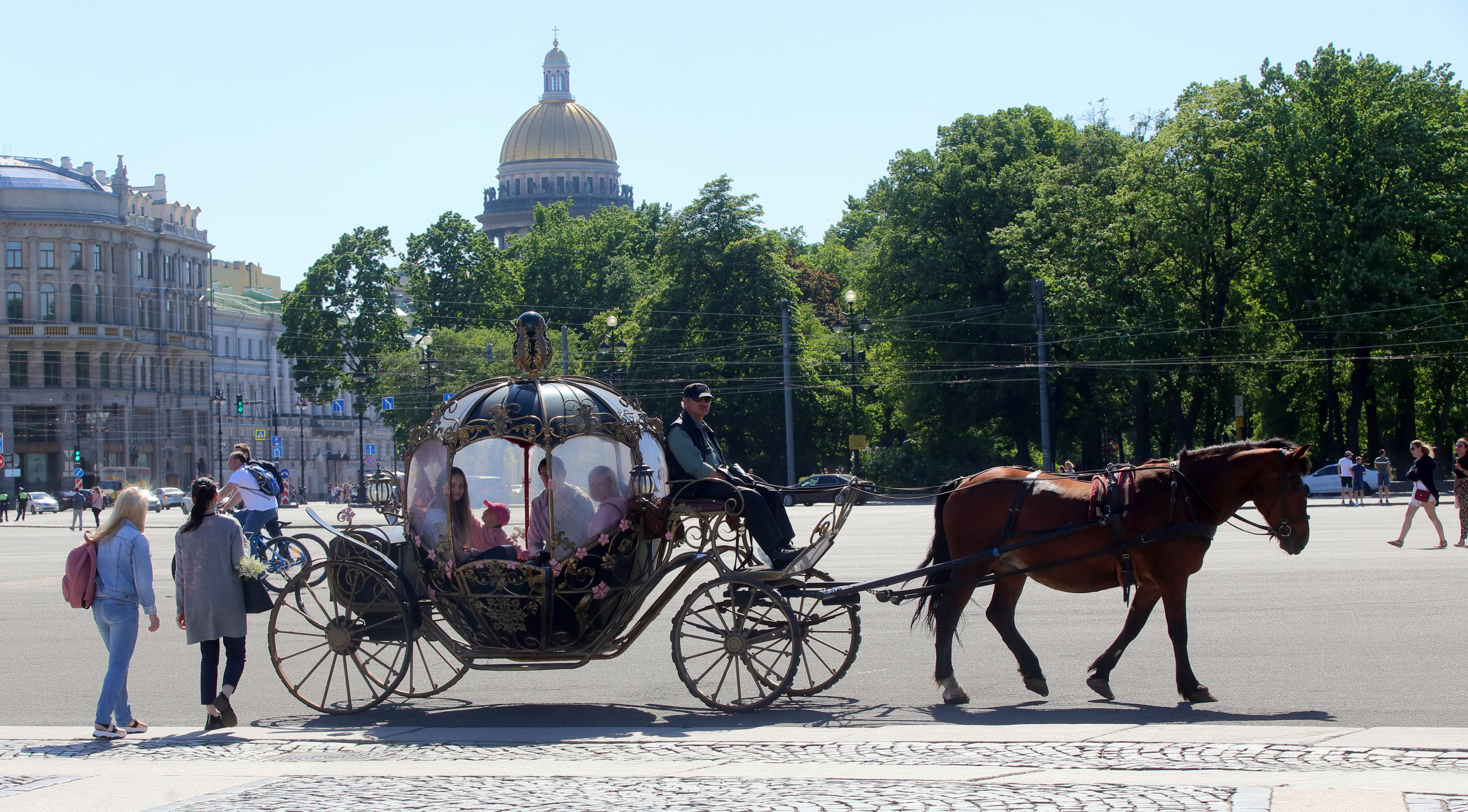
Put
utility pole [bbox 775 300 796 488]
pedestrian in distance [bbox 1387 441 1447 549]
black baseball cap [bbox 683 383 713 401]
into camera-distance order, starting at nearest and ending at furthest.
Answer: black baseball cap [bbox 683 383 713 401], pedestrian in distance [bbox 1387 441 1447 549], utility pole [bbox 775 300 796 488]

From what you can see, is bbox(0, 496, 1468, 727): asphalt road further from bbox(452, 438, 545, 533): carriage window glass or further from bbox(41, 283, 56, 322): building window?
bbox(41, 283, 56, 322): building window

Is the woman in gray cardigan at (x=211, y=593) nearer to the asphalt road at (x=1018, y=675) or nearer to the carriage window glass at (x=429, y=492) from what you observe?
the asphalt road at (x=1018, y=675)

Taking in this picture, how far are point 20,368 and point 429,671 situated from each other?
95.4 m

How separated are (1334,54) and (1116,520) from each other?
151ft

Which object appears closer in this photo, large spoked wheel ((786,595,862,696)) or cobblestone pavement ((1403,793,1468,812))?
cobblestone pavement ((1403,793,1468,812))

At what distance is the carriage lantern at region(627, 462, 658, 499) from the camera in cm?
1098

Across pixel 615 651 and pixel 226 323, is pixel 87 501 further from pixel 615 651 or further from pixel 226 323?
pixel 615 651

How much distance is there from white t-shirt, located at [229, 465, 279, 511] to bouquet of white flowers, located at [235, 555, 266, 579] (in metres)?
9.65

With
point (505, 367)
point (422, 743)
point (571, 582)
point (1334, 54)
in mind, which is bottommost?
point (422, 743)

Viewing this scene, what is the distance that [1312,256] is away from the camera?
50.0 meters

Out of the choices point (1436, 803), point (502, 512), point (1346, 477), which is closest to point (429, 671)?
point (502, 512)

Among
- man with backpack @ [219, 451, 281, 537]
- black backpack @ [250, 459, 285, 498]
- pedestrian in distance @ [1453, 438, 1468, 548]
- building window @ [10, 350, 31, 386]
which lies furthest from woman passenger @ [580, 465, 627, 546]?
building window @ [10, 350, 31, 386]

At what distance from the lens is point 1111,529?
10.9 metres

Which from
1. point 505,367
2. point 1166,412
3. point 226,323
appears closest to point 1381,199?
point 1166,412
